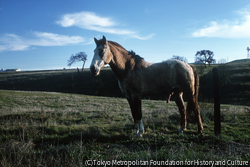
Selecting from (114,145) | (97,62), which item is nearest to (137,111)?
(114,145)

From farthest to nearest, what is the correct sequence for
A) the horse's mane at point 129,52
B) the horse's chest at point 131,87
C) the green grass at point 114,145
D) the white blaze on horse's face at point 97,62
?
the horse's mane at point 129,52 → the horse's chest at point 131,87 → the white blaze on horse's face at point 97,62 → the green grass at point 114,145

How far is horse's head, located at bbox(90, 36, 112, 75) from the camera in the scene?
15.2 ft

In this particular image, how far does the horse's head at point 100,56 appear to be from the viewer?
463cm

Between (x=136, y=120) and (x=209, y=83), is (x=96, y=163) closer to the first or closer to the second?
(x=136, y=120)

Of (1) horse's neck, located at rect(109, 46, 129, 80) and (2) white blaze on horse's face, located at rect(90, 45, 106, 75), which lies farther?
(1) horse's neck, located at rect(109, 46, 129, 80)

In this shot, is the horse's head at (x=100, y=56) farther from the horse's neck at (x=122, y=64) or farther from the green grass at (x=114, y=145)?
the green grass at (x=114, y=145)

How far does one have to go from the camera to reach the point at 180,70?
17.4 feet

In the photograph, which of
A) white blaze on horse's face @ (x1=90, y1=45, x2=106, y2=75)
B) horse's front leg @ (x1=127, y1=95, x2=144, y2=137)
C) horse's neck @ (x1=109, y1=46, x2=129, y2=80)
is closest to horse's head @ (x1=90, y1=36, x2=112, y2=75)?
white blaze on horse's face @ (x1=90, y1=45, x2=106, y2=75)

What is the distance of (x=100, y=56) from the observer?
15.9 feet

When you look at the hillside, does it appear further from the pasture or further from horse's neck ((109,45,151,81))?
horse's neck ((109,45,151,81))

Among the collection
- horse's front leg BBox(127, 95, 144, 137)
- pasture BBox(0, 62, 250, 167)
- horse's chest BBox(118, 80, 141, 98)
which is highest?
horse's chest BBox(118, 80, 141, 98)

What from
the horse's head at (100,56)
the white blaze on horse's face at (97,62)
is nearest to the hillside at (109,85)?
the horse's head at (100,56)

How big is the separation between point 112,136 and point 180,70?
323cm

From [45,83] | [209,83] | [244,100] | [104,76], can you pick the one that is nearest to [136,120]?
[244,100]
